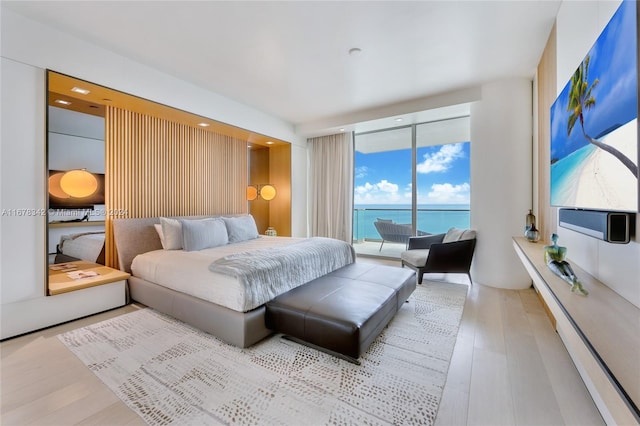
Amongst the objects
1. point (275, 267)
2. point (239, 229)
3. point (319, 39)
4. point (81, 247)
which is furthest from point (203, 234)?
point (319, 39)

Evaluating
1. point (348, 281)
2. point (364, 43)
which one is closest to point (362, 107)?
point (364, 43)

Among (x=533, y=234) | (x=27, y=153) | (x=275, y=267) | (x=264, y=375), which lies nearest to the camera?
(x=264, y=375)

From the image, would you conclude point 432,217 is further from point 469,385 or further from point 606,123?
point 606,123

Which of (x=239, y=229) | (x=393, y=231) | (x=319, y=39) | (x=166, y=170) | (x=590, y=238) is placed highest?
(x=319, y=39)

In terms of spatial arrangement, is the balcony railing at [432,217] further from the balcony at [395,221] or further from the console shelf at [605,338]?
the console shelf at [605,338]

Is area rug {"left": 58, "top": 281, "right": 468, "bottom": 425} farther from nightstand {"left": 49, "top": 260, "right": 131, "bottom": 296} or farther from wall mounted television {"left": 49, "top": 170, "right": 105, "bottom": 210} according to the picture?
wall mounted television {"left": 49, "top": 170, "right": 105, "bottom": 210}

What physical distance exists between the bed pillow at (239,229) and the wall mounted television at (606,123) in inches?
146

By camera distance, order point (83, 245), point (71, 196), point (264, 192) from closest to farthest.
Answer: point (71, 196) → point (83, 245) → point (264, 192)

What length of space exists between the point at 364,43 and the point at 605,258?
2.61 meters

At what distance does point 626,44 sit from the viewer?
112 cm

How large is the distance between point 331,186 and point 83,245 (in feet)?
13.7

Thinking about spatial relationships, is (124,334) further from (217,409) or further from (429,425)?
(429,425)

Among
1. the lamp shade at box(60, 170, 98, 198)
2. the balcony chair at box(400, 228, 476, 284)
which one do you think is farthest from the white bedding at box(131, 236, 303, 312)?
the balcony chair at box(400, 228, 476, 284)

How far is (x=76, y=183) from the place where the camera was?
3.02 m
